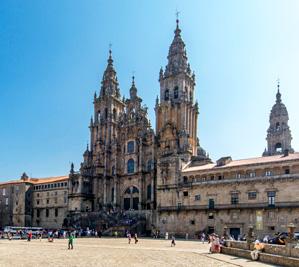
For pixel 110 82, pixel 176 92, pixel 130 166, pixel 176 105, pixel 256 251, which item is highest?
pixel 110 82

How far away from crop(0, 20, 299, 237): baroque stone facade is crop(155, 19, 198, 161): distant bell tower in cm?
20

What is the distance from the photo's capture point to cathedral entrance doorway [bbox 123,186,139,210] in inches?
2945

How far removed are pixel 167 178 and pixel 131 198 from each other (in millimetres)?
14555

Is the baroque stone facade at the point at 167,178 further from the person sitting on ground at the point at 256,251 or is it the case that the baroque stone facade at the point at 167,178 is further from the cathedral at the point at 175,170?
the person sitting on ground at the point at 256,251

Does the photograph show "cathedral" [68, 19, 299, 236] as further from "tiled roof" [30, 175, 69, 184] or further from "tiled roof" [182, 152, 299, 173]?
"tiled roof" [30, 175, 69, 184]

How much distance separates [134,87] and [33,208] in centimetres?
3670

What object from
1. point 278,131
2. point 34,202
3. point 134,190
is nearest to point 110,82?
point 134,190

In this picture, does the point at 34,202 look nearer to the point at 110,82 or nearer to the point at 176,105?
the point at 110,82

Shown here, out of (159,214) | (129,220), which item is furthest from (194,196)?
(129,220)

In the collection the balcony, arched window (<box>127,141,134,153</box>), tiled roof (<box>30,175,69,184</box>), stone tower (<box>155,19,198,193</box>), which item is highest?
stone tower (<box>155,19,198,193</box>)

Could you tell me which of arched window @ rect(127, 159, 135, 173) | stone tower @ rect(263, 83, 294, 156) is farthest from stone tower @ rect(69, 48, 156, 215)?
stone tower @ rect(263, 83, 294, 156)

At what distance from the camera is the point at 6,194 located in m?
91.4

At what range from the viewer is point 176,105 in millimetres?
73500

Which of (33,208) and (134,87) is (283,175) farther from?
(33,208)
